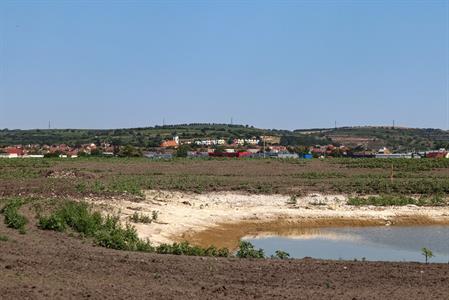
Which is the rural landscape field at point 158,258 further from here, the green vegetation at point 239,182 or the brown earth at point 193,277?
the green vegetation at point 239,182

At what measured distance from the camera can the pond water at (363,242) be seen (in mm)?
22625

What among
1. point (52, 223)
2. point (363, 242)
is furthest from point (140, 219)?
point (363, 242)

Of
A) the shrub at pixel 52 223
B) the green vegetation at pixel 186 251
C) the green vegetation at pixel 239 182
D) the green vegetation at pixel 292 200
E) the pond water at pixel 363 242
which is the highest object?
the shrub at pixel 52 223

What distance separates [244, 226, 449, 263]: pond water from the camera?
74.2 feet

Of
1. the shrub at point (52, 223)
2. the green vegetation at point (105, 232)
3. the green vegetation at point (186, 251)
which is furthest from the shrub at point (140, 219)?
the green vegetation at point (186, 251)

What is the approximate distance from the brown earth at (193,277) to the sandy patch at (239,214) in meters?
8.13

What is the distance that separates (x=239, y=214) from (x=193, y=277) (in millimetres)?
19398

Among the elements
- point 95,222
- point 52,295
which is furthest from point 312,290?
point 95,222

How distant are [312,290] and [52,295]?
4.02 m

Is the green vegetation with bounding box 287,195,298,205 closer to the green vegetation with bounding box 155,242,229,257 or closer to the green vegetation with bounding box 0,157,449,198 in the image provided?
the green vegetation with bounding box 0,157,449,198

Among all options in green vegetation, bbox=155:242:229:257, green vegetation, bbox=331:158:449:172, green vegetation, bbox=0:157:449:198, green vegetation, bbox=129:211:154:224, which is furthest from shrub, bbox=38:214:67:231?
green vegetation, bbox=331:158:449:172

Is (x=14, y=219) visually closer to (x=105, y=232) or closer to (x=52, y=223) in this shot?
(x=52, y=223)

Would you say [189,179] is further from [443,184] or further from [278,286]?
[278,286]

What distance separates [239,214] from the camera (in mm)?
31938
